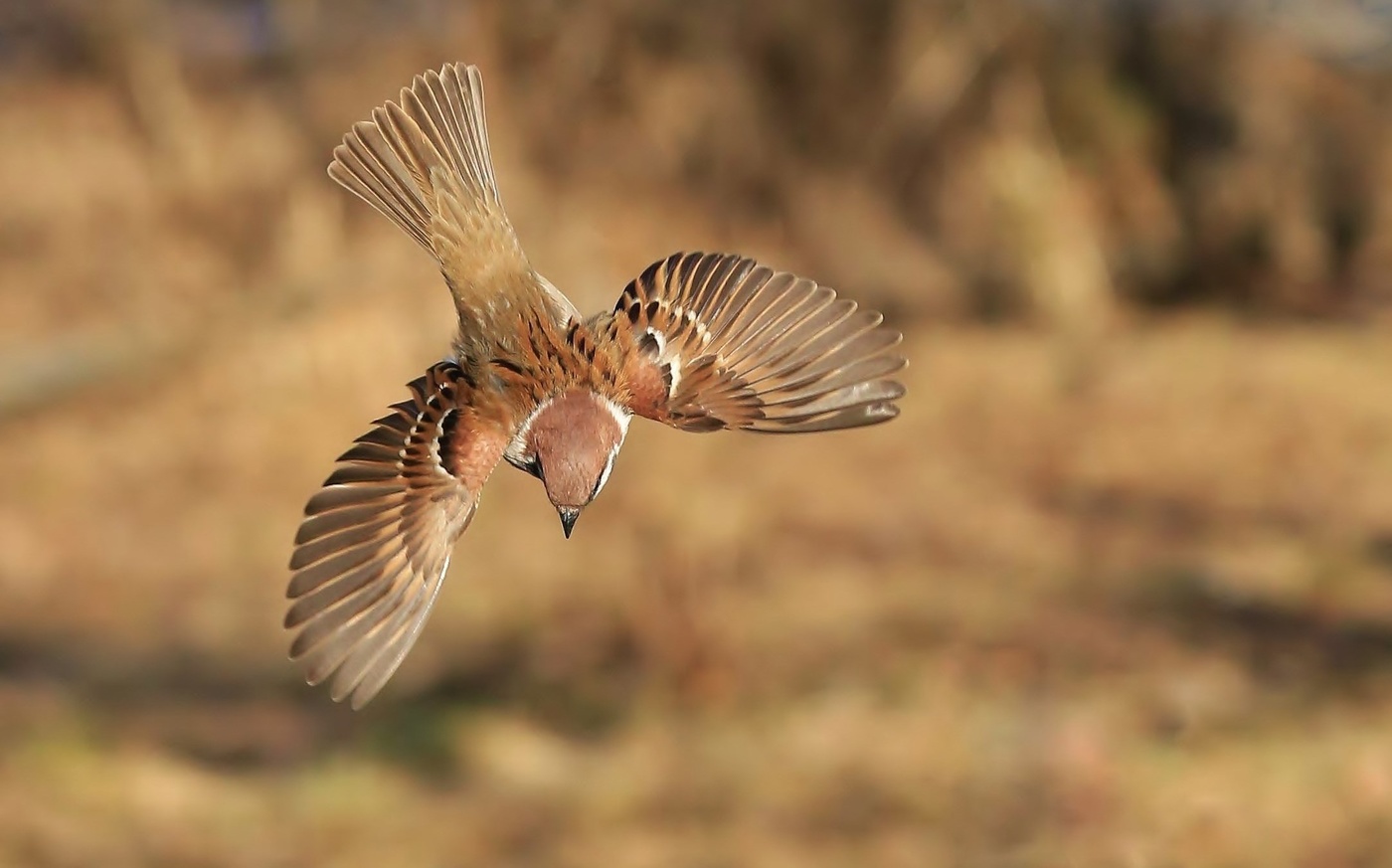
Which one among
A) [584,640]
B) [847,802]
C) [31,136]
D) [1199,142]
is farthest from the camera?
[31,136]

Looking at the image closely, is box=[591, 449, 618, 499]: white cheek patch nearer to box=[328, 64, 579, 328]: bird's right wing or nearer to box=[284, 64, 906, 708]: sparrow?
box=[284, 64, 906, 708]: sparrow

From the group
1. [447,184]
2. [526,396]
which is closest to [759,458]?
[447,184]

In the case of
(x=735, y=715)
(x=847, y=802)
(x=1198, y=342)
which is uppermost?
(x=1198, y=342)

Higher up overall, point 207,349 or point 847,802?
point 207,349

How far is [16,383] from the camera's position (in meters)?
11.9

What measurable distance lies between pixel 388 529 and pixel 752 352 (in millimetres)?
635

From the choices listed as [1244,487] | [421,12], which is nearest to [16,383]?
[421,12]

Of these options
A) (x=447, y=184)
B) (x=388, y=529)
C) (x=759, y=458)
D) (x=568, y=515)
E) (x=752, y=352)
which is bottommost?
(x=568, y=515)

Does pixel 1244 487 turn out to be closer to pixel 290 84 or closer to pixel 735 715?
pixel 735 715

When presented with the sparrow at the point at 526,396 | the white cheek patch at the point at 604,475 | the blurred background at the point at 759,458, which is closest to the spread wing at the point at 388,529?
the sparrow at the point at 526,396

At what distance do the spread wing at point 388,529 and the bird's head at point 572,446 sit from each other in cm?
13

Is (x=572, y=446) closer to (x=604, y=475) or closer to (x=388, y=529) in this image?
(x=604, y=475)

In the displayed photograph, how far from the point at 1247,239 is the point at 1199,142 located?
35.9 inches

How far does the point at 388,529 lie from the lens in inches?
103
